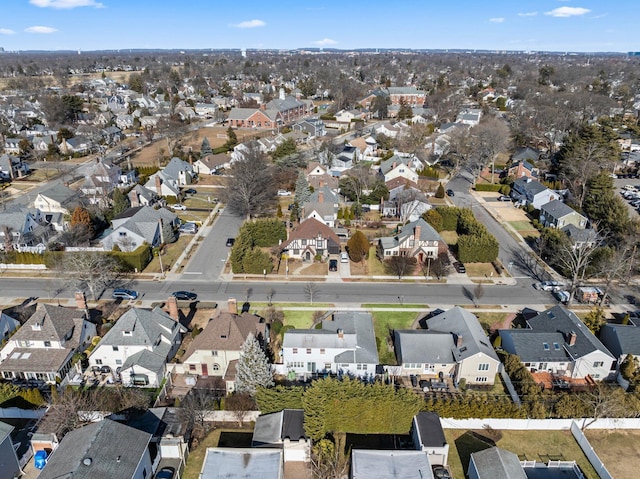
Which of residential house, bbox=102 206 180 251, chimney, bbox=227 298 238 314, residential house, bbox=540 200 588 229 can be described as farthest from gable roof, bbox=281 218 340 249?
residential house, bbox=540 200 588 229

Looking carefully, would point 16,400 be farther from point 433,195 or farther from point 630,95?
point 630,95

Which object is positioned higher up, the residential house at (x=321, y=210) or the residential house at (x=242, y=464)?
the residential house at (x=321, y=210)

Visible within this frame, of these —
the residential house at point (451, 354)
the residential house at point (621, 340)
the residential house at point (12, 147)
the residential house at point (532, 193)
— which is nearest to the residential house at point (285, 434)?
the residential house at point (451, 354)

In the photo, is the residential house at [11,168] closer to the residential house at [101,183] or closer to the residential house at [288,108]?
the residential house at [101,183]

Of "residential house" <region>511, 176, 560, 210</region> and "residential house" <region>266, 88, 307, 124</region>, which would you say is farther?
"residential house" <region>266, 88, 307, 124</region>

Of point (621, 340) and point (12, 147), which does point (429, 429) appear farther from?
point (12, 147)

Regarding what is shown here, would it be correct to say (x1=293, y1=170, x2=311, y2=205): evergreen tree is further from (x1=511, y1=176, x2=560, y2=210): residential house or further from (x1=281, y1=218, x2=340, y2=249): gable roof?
(x1=511, y1=176, x2=560, y2=210): residential house

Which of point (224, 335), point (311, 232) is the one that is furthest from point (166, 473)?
point (311, 232)
